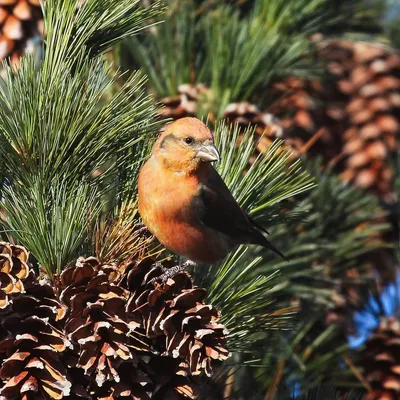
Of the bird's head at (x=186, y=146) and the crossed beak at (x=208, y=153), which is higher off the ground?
the bird's head at (x=186, y=146)

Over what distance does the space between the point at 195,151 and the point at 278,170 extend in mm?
379

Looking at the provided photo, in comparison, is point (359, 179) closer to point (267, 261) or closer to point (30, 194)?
point (267, 261)

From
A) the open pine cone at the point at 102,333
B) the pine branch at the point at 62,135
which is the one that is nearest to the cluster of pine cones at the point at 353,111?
the pine branch at the point at 62,135

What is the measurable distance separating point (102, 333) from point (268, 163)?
79 cm

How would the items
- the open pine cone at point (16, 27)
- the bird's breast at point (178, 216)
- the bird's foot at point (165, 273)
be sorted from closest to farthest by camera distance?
1. the bird's foot at point (165, 273)
2. the bird's breast at point (178, 216)
3. the open pine cone at point (16, 27)

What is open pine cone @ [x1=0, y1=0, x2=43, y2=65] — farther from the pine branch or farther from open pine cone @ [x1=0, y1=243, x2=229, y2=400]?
open pine cone @ [x1=0, y1=243, x2=229, y2=400]

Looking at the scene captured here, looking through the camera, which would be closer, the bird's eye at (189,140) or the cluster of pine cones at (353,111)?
the bird's eye at (189,140)

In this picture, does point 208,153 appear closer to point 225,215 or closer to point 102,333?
point 225,215

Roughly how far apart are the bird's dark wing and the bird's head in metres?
0.08

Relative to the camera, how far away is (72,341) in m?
1.81

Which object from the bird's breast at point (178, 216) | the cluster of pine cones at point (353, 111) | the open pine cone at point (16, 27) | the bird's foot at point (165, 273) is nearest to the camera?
the bird's foot at point (165, 273)

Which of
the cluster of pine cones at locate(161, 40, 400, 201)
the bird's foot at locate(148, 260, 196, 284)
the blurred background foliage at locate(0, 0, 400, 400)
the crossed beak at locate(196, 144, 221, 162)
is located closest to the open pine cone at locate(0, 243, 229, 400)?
the bird's foot at locate(148, 260, 196, 284)

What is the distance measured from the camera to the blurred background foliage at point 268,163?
2043 millimetres

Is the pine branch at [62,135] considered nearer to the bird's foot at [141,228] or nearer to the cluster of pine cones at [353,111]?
the bird's foot at [141,228]
